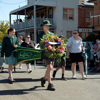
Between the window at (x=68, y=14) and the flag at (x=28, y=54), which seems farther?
the window at (x=68, y=14)

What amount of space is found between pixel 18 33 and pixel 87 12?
38.7ft

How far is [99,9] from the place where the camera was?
83.5ft

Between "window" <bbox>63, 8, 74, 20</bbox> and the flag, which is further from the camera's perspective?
"window" <bbox>63, 8, 74, 20</bbox>

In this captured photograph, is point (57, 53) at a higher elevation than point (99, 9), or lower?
lower

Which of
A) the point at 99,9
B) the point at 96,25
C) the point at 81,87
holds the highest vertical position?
the point at 99,9

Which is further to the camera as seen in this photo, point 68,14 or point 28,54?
point 68,14

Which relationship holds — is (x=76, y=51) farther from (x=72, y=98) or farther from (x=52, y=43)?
(x=72, y=98)

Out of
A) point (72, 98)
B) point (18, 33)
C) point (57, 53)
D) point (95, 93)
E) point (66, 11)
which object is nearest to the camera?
point (72, 98)

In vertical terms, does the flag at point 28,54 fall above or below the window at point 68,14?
below

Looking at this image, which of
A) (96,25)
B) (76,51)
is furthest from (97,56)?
(96,25)

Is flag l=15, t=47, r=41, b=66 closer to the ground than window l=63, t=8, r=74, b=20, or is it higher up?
closer to the ground

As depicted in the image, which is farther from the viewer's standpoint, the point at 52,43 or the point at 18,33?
the point at 18,33

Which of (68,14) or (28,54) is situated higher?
(68,14)

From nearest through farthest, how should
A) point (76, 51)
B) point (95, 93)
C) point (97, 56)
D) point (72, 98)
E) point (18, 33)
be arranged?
point (72, 98) → point (95, 93) → point (76, 51) → point (97, 56) → point (18, 33)
